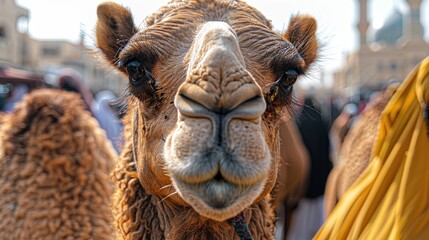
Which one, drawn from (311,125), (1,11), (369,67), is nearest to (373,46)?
(369,67)

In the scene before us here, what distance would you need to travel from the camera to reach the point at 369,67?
6888 centimetres

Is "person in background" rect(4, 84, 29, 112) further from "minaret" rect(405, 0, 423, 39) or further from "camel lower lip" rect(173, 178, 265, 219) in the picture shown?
"minaret" rect(405, 0, 423, 39)

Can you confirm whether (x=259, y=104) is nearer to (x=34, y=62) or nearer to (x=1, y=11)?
(x=1, y=11)

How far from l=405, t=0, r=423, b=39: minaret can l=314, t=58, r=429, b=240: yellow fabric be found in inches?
2470

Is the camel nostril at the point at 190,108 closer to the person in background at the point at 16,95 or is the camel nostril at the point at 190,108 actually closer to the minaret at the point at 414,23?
the person in background at the point at 16,95

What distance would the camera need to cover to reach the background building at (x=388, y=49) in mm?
65000

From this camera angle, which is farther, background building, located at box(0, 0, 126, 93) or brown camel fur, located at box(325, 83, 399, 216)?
background building, located at box(0, 0, 126, 93)

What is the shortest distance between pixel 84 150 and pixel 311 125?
5922 millimetres

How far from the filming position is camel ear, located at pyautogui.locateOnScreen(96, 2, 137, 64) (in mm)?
2844

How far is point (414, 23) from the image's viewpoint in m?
65.2

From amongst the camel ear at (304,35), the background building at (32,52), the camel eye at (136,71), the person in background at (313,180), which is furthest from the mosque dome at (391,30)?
the camel eye at (136,71)

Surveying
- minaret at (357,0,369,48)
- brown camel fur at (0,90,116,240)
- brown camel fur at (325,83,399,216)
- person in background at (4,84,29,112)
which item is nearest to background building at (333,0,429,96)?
minaret at (357,0,369,48)

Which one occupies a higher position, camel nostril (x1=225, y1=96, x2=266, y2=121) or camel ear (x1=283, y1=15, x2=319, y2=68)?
camel nostril (x1=225, y1=96, x2=266, y2=121)

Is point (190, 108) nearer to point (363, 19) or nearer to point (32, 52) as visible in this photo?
point (32, 52)
